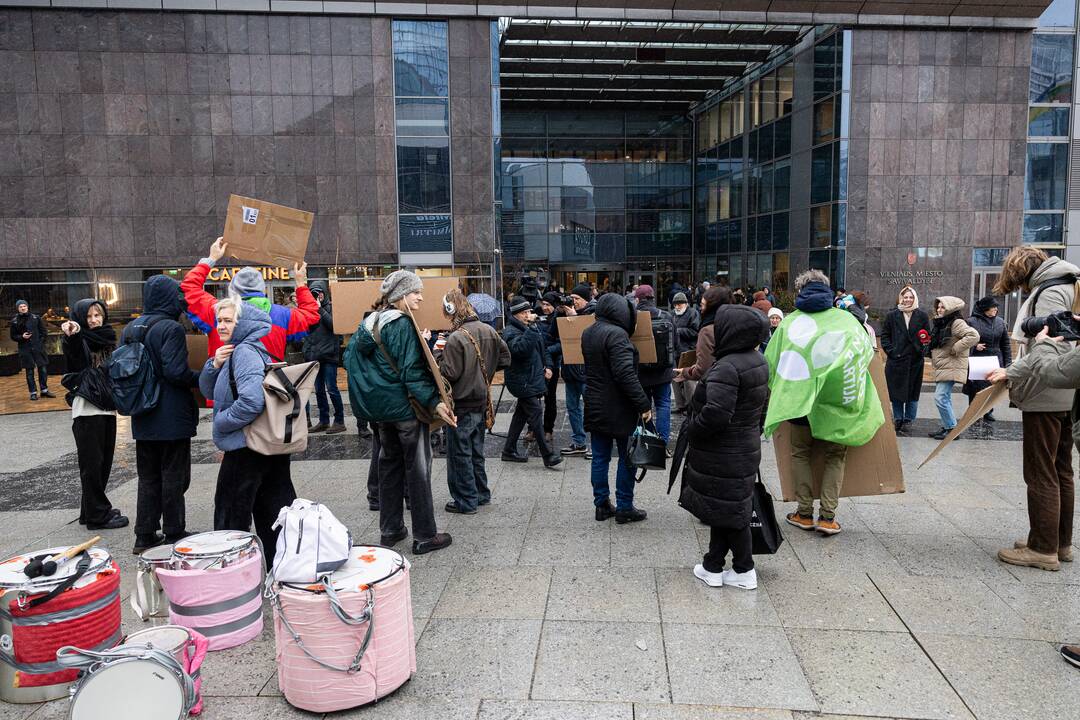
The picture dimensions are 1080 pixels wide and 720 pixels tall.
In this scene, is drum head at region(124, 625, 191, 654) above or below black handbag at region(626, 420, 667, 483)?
below

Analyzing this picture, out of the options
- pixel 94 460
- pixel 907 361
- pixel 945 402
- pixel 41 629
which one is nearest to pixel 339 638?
pixel 41 629

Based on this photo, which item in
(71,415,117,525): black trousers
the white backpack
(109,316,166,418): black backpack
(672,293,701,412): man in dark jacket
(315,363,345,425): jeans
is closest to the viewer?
the white backpack

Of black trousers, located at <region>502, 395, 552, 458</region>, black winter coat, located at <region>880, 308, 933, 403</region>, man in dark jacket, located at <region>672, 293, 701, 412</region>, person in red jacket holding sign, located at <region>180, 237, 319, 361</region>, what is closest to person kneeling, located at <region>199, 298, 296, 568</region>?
person in red jacket holding sign, located at <region>180, 237, 319, 361</region>

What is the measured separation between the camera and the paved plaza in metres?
3.44

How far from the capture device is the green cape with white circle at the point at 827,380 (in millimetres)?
5297

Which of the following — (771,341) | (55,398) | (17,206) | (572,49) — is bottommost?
(55,398)

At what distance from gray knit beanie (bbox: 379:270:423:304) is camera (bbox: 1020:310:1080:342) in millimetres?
3970

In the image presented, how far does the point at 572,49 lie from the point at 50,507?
72.8 feet

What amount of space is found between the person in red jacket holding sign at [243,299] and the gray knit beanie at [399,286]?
822 mm

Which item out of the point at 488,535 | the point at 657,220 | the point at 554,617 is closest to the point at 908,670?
the point at 554,617

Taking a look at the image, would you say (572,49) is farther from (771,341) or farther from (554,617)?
(554,617)

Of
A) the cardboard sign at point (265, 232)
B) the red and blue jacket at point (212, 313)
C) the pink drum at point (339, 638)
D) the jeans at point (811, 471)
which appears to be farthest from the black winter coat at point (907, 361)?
the pink drum at point (339, 638)

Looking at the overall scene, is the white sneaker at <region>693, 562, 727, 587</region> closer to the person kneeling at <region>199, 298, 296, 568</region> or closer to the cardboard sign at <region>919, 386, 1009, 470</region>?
the cardboard sign at <region>919, 386, 1009, 470</region>

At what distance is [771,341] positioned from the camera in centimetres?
561
